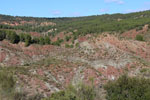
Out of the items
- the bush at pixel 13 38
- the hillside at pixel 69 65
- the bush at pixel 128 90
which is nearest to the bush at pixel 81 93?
the hillside at pixel 69 65

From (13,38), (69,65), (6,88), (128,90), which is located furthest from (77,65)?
(13,38)

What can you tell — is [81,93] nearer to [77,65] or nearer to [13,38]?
[77,65]

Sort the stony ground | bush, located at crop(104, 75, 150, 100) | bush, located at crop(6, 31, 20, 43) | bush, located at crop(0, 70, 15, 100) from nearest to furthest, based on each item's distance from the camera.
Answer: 1. bush, located at crop(104, 75, 150, 100)
2. bush, located at crop(0, 70, 15, 100)
3. the stony ground
4. bush, located at crop(6, 31, 20, 43)

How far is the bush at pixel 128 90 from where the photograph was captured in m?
18.8

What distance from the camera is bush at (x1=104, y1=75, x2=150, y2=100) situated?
18844 millimetres

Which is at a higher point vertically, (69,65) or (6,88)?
(6,88)

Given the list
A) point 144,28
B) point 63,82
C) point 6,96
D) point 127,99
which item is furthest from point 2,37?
point 144,28

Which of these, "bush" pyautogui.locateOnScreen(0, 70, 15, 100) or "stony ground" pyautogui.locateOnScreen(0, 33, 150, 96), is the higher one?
"bush" pyautogui.locateOnScreen(0, 70, 15, 100)

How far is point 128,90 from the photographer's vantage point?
64.3 ft

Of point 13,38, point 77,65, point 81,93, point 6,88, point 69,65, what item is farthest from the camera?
point 13,38

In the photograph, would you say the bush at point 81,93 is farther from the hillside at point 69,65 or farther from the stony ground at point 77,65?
the stony ground at point 77,65

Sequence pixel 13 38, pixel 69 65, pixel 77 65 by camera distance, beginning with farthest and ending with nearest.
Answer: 1. pixel 13 38
2. pixel 69 65
3. pixel 77 65

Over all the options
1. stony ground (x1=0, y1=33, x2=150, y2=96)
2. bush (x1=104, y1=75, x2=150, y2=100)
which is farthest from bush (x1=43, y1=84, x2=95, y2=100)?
stony ground (x1=0, y1=33, x2=150, y2=96)

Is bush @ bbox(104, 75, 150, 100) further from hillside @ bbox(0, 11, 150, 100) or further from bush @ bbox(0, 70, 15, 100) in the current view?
bush @ bbox(0, 70, 15, 100)
